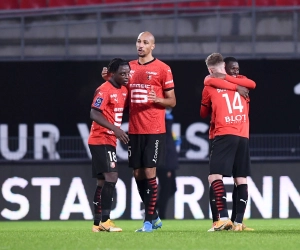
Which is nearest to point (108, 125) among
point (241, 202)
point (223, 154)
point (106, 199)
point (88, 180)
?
point (106, 199)

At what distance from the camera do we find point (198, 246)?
7.08 metres

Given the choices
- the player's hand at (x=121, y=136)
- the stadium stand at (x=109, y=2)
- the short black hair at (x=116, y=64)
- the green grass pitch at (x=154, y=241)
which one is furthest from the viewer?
the stadium stand at (x=109, y=2)

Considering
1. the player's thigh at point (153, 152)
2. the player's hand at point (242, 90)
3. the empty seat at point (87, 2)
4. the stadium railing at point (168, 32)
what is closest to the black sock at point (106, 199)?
the player's thigh at point (153, 152)

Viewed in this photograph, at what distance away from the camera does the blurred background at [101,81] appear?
13.5 meters

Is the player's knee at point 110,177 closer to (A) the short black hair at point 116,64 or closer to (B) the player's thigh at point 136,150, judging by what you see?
(B) the player's thigh at point 136,150

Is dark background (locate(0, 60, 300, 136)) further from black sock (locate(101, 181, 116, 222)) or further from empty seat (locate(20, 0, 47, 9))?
black sock (locate(101, 181, 116, 222))

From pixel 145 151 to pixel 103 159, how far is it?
1.39 ft

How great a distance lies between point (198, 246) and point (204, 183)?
648cm

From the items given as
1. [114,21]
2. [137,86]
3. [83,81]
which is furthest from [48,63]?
[137,86]

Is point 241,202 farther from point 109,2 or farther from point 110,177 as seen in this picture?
point 109,2

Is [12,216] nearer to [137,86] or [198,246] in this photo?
[137,86]

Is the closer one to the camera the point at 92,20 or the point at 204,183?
the point at 204,183

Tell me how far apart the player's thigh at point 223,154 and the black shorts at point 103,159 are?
3.22 ft

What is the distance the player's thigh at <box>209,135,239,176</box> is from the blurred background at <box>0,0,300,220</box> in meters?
4.47
